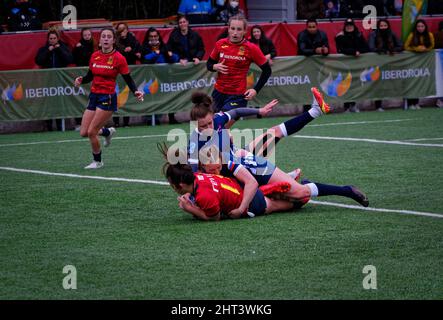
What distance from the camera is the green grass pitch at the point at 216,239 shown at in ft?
22.9

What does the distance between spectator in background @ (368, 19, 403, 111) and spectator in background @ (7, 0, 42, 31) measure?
791 cm

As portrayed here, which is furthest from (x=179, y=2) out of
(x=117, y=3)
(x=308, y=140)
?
(x=308, y=140)

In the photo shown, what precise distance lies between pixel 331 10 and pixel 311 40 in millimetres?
4775

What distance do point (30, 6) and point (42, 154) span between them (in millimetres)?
7072

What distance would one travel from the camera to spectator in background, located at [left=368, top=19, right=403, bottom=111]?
22.1 meters

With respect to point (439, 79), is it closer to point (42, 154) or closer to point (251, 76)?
point (251, 76)

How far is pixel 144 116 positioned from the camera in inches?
814

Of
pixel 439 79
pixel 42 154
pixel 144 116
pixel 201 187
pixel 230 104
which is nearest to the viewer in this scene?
pixel 201 187

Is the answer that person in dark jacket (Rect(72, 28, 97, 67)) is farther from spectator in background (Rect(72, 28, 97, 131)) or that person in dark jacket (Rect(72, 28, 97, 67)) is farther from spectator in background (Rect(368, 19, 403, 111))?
spectator in background (Rect(368, 19, 403, 111))

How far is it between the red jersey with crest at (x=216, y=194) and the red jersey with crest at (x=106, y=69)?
5.13 meters

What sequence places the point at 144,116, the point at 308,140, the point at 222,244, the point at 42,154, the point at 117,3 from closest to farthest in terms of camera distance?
the point at 222,244
the point at 42,154
the point at 308,140
the point at 144,116
the point at 117,3

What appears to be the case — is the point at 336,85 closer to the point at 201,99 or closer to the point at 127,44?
the point at 127,44

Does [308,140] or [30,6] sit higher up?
[30,6]

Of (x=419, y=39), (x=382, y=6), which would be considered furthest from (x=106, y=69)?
(x=382, y=6)
